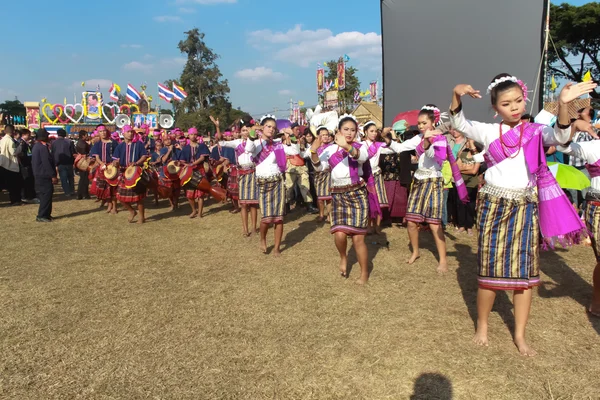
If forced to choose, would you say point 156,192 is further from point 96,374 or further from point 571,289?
point 571,289

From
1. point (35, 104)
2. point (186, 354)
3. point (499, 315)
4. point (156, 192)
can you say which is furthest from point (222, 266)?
point (35, 104)

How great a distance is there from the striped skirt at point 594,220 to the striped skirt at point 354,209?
1.91 meters

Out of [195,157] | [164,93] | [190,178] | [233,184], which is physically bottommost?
[233,184]

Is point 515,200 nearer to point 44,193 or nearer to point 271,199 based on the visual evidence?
point 271,199

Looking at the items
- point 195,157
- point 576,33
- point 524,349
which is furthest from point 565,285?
point 576,33

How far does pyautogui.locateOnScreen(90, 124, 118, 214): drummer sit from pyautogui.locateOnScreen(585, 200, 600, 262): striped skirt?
7896 millimetres

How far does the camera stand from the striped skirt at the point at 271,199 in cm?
534

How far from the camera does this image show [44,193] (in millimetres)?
7824

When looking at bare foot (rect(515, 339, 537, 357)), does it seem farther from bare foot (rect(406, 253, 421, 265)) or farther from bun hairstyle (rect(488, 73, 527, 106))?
bare foot (rect(406, 253, 421, 265))

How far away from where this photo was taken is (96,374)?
267 centimetres

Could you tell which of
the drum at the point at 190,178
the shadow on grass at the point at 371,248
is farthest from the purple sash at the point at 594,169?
the drum at the point at 190,178

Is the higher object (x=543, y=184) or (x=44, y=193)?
(x=543, y=184)

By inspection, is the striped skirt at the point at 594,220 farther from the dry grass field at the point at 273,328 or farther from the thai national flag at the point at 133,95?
the thai national flag at the point at 133,95

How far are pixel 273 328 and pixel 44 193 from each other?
6.67 m
